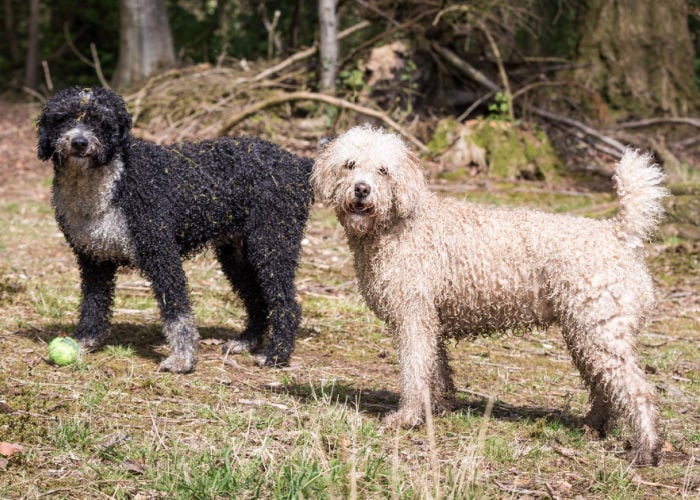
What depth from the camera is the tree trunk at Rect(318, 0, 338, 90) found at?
1196 cm

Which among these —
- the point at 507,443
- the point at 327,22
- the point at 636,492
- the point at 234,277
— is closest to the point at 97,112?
the point at 234,277

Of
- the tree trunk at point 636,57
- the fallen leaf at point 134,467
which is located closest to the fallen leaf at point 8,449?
the fallen leaf at point 134,467

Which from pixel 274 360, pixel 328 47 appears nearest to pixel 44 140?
pixel 274 360

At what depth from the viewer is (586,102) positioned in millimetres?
14500

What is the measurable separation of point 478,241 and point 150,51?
12.6m

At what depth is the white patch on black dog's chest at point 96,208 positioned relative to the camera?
5.24 m

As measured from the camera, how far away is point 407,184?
4.39 metres

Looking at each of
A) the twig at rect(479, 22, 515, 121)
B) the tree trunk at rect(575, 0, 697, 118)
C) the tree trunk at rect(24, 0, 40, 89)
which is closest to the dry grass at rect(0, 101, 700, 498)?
the twig at rect(479, 22, 515, 121)

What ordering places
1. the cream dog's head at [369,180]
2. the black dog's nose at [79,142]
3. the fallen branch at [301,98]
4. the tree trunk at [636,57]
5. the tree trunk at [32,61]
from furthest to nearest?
the tree trunk at [32,61] < the tree trunk at [636,57] < the fallen branch at [301,98] < the black dog's nose at [79,142] < the cream dog's head at [369,180]

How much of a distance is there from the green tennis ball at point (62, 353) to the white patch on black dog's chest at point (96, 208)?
0.62 m

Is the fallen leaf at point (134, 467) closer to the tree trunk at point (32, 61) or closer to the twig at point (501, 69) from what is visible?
the twig at point (501, 69)

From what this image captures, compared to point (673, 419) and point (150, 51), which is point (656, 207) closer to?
point (673, 419)

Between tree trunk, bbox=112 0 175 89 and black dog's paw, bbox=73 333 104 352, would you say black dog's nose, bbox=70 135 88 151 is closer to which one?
black dog's paw, bbox=73 333 104 352

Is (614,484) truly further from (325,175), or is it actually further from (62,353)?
(62,353)
